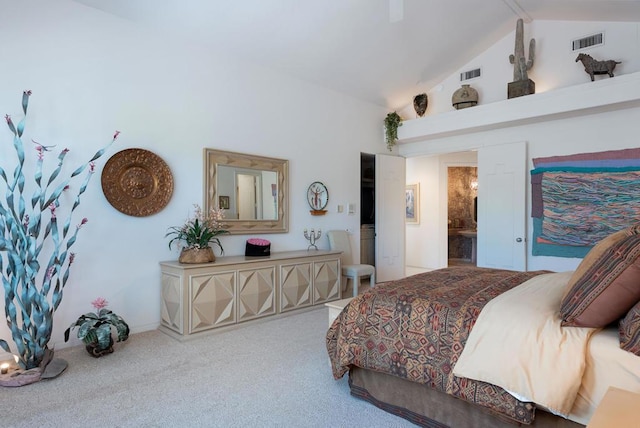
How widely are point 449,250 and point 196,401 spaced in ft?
23.8

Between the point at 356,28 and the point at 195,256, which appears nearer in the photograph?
the point at 195,256

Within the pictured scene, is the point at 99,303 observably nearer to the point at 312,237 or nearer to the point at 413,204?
the point at 312,237

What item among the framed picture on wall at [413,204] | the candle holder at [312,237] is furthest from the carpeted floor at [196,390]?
the framed picture on wall at [413,204]

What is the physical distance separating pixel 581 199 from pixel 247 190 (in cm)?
401

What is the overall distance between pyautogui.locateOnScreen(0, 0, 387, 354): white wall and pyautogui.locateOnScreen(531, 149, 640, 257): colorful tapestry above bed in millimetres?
3248

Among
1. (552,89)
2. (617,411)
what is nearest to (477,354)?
(617,411)

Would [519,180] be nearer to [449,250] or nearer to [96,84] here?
[449,250]

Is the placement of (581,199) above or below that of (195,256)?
above

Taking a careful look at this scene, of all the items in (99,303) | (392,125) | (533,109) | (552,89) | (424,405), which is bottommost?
(424,405)

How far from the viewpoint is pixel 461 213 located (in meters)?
8.68

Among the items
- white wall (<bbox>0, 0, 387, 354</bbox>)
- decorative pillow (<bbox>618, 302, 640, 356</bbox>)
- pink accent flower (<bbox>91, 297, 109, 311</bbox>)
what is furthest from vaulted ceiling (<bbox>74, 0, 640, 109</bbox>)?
decorative pillow (<bbox>618, 302, 640, 356</bbox>)

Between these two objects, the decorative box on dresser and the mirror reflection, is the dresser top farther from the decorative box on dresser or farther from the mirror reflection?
the mirror reflection

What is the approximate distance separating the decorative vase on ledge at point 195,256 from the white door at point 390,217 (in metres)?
3.09

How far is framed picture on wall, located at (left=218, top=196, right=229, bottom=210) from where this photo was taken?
4.24 metres
